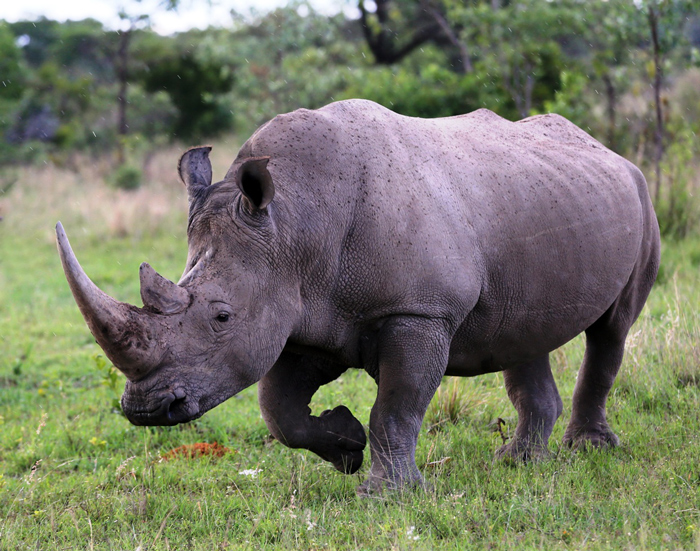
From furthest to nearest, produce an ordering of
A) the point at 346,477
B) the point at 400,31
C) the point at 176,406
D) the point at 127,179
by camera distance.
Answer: the point at 400,31 < the point at 127,179 < the point at 346,477 < the point at 176,406

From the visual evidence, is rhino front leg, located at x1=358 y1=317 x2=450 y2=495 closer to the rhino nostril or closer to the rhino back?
the rhino back

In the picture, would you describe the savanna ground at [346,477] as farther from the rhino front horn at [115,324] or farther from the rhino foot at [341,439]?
the rhino front horn at [115,324]

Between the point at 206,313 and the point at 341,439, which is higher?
the point at 206,313

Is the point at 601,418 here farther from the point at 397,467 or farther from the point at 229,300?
the point at 229,300

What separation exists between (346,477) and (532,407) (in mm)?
1290

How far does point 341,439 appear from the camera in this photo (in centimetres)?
427

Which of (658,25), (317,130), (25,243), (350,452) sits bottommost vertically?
(25,243)

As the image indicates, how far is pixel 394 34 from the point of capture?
74.7 ft

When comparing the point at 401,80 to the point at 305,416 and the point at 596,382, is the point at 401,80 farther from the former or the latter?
the point at 305,416

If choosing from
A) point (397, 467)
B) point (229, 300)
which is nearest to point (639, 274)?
point (397, 467)

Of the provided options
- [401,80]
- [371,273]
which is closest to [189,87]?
[401,80]

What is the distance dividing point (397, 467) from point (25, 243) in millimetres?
11231

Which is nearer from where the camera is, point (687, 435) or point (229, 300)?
point (229, 300)

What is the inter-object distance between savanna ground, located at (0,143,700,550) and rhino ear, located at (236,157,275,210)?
1.38 metres
